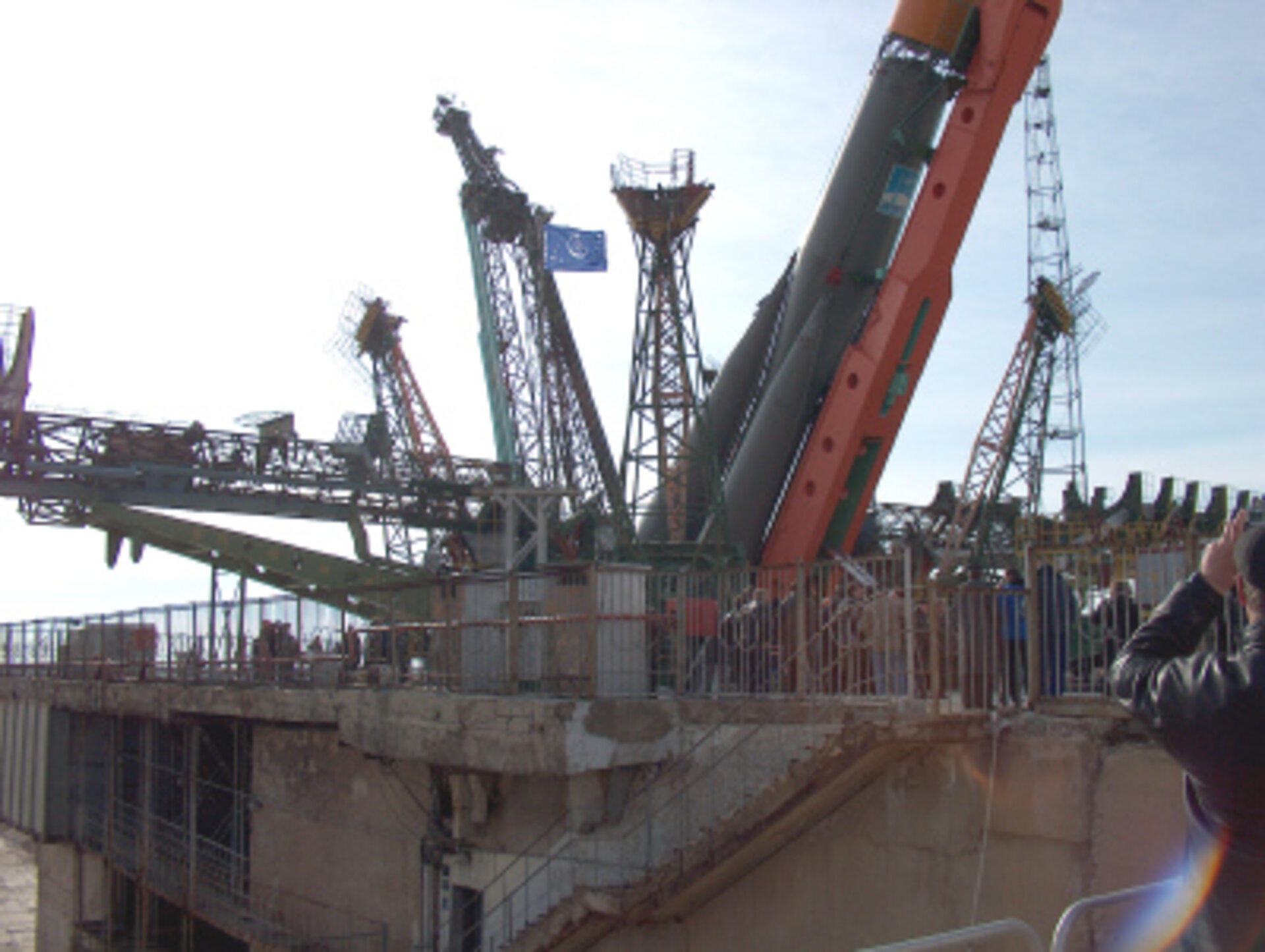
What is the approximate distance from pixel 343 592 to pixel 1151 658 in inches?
520

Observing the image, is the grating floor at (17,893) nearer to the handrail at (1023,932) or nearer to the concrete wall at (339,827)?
the concrete wall at (339,827)

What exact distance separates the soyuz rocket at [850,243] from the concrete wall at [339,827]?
26.8 ft

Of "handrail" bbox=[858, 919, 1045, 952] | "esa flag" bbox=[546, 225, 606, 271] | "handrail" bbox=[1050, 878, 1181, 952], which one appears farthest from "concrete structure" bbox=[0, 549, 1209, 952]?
"esa flag" bbox=[546, 225, 606, 271]

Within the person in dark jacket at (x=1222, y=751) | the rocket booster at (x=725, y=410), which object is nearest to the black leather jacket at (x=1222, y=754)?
the person in dark jacket at (x=1222, y=751)

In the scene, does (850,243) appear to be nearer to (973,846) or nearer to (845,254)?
(845,254)

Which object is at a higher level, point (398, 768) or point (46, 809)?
point (398, 768)

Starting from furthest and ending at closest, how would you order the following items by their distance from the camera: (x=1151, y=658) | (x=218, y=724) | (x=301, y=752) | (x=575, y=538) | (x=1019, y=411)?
1. (x=1019, y=411)
2. (x=575, y=538)
3. (x=218, y=724)
4. (x=301, y=752)
5. (x=1151, y=658)

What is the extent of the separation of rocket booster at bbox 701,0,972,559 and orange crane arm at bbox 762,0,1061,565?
0.87 meters

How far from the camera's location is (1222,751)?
281 centimetres

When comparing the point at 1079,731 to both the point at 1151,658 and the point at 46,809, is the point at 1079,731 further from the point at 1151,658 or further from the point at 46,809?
the point at 46,809

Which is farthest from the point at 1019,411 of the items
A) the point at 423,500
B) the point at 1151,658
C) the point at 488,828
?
the point at 1151,658

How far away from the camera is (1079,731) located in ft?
27.6

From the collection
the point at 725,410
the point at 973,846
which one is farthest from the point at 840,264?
the point at 973,846

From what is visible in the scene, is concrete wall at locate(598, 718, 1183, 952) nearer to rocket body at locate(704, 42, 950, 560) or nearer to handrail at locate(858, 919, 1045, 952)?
handrail at locate(858, 919, 1045, 952)
